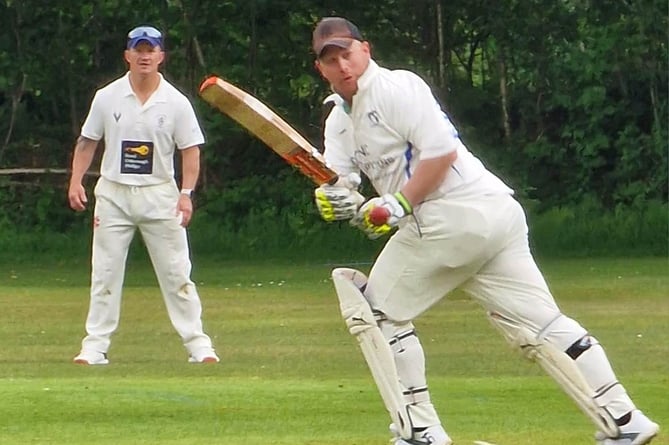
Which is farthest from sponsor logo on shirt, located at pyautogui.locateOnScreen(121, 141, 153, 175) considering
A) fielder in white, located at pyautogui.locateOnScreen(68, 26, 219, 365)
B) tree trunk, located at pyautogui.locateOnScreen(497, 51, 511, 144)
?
tree trunk, located at pyautogui.locateOnScreen(497, 51, 511, 144)

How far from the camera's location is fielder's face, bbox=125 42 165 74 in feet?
35.3

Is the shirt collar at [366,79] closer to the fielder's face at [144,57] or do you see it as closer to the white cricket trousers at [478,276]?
Result: the white cricket trousers at [478,276]

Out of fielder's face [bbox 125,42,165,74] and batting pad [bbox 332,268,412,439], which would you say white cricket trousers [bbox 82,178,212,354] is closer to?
fielder's face [bbox 125,42,165,74]

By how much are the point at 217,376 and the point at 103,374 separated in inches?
27.3

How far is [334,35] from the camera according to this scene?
705cm

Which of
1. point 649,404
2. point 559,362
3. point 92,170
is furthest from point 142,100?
point 92,170

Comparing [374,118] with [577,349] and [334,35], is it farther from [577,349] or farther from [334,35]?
[577,349]

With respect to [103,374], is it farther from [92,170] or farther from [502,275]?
[92,170]

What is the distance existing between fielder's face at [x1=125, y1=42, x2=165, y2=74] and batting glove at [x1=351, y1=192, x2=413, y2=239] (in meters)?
4.12

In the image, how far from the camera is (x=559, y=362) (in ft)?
23.1

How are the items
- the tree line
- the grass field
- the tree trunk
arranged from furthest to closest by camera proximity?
the tree trunk
the tree line
the grass field

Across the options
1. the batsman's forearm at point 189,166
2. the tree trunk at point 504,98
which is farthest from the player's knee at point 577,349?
the tree trunk at point 504,98

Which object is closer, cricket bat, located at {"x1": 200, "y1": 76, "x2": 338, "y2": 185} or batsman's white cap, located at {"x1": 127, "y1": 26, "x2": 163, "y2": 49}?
cricket bat, located at {"x1": 200, "y1": 76, "x2": 338, "y2": 185}

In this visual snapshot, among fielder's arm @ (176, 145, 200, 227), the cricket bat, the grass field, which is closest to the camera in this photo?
the cricket bat
